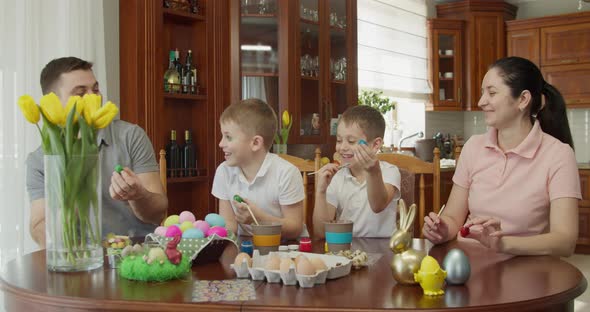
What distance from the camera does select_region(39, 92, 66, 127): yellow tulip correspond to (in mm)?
1391

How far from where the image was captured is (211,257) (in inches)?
61.9

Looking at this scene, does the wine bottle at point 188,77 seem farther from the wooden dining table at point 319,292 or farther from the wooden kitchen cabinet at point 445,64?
the wooden kitchen cabinet at point 445,64

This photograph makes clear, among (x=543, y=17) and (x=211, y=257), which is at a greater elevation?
(x=543, y=17)

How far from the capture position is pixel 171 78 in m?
3.62

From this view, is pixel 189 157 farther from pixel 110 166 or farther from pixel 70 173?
pixel 70 173

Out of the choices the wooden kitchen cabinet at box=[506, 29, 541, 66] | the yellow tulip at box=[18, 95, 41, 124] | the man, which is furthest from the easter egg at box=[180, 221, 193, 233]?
the wooden kitchen cabinet at box=[506, 29, 541, 66]

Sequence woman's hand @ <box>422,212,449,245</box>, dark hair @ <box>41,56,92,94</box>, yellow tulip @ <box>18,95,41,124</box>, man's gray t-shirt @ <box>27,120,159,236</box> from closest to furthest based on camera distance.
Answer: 1. yellow tulip @ <box>18,95,41,124</box>
2. woman's hand @ <box>422,212,449,245</box>
3. dark hair @ <box>41,56,92,94</box>
4. man's gray t-shirt @ <box>27,120,159,236</box>

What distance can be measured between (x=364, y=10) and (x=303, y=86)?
5.91 feet

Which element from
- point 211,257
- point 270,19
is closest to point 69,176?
point 211,257

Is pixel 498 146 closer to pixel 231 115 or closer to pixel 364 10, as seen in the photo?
pixel 231 115

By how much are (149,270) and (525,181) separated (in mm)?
1119

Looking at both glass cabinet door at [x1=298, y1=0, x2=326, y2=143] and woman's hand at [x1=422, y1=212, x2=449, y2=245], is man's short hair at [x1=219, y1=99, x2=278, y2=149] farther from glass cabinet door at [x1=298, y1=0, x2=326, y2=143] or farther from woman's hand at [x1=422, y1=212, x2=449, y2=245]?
glass cabinet door at [x1=298, y1=0, x2=326, y2=143]

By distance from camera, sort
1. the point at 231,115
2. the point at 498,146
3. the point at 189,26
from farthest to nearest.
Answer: the point at 189,26, the point at 231,115, the point at 498,146

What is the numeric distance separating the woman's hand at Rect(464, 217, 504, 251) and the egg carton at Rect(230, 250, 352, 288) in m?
0.36
